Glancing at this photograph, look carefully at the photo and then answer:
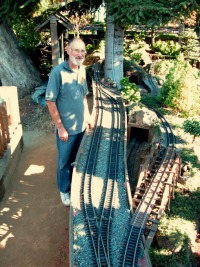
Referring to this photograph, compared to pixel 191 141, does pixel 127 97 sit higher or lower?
higher

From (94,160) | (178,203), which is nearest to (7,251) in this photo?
(94,160)

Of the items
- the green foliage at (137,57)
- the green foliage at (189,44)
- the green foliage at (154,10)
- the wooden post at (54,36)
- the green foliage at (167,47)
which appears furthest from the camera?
the green foliage at (167,47)

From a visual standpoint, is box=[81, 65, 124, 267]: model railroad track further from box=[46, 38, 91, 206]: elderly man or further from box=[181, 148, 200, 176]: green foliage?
box=[181, 148, 200, 176]: green foliage

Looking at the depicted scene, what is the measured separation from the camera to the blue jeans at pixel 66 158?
16.5 ft

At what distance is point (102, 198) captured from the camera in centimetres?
502

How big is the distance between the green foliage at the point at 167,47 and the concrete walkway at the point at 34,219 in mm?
17752

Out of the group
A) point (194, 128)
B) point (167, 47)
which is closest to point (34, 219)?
point (194, 128)

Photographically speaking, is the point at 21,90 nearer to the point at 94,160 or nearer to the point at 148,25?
the point at 148,25

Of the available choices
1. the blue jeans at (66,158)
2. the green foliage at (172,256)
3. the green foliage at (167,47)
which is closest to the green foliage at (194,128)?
the green foliage at (172,256)

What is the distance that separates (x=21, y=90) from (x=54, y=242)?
28.0ft

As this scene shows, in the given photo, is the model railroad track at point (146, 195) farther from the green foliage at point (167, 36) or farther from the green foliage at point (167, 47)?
the green foliage at point (167, 36)

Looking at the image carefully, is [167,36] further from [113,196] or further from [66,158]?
[113,196]

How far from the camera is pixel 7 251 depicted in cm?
511

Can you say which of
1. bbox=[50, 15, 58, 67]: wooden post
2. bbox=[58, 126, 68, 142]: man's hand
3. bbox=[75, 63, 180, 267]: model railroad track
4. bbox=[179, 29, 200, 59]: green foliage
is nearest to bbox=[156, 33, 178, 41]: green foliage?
bbox=[179, 29, 200, 59]: green foliage
